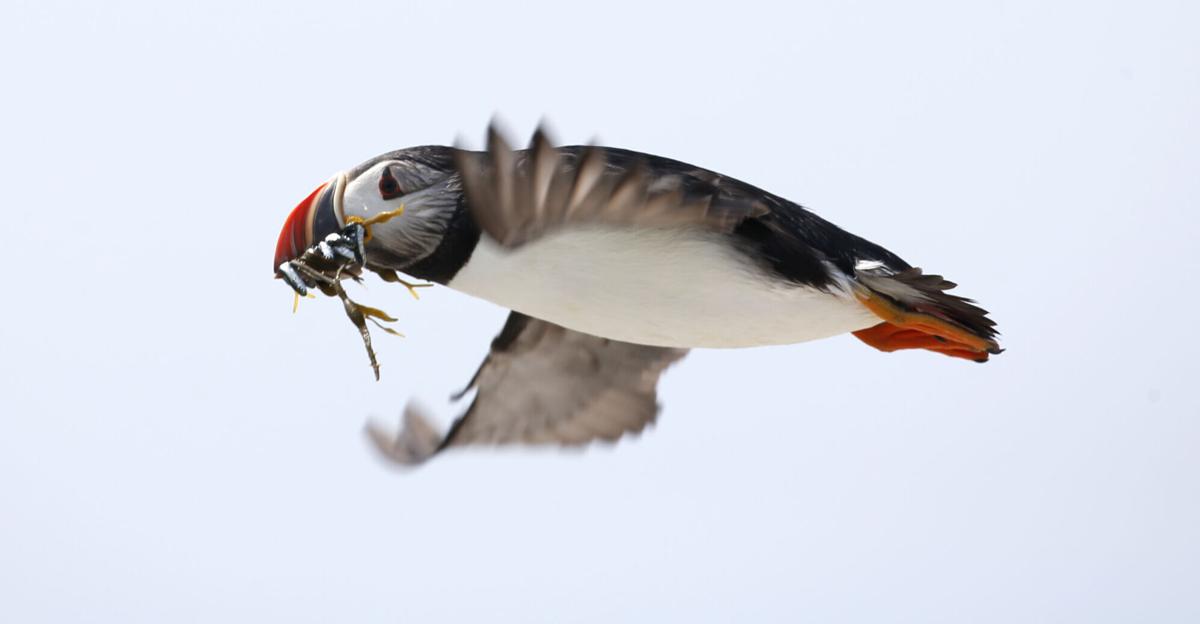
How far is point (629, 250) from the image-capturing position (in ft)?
17.2

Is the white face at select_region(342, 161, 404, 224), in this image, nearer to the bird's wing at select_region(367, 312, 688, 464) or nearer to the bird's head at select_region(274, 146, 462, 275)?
the bird's head at select_region(274, 146, 462, 275)

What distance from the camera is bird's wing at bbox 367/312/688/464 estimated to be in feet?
22.9

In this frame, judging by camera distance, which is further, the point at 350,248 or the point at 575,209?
the point at 350,248

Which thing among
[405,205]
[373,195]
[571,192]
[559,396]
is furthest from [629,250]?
[559,396]

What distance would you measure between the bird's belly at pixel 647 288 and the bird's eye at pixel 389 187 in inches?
13.8

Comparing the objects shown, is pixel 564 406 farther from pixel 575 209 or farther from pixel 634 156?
pixel 575 209

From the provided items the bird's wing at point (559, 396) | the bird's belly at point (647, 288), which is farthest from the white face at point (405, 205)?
the bird's wing at point (559, 396)

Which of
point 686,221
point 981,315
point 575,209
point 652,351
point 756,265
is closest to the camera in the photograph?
point 575,209

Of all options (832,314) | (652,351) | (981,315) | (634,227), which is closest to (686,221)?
(634,227)

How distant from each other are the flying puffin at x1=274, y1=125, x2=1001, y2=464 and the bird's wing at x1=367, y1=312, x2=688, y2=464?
119 centimetres

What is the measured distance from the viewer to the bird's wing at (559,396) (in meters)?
6.98

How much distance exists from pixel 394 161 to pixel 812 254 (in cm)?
148

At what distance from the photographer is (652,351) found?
7.07 m

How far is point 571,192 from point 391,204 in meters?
0.99
